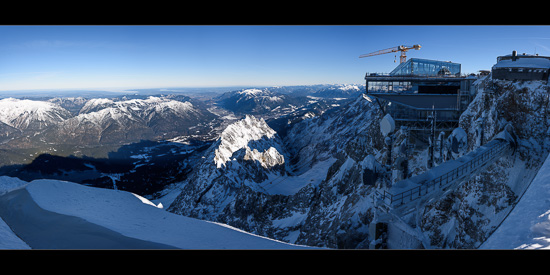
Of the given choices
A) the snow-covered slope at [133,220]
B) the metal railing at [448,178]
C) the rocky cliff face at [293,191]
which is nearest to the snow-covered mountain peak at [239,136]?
the rocky cliff face at [293,191]

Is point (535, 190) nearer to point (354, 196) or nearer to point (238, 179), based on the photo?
point (354, 196)

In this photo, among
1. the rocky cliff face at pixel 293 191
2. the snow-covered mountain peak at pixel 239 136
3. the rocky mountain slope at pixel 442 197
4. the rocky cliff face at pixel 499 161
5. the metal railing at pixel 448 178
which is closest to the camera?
the metal railing at pixel 448 178

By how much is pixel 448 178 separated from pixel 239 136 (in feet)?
458

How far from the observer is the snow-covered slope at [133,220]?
1199 cm

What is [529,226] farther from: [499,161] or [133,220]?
[133,220]

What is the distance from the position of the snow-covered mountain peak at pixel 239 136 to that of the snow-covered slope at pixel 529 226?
95.1m

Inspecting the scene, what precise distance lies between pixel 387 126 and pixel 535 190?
6559mm

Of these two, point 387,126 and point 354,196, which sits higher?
point 387,126

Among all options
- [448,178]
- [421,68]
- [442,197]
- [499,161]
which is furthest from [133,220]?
[421,68]

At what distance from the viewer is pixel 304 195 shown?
212 ft

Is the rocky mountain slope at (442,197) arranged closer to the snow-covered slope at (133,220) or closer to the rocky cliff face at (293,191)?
the rocky cliff face at (293,191)
